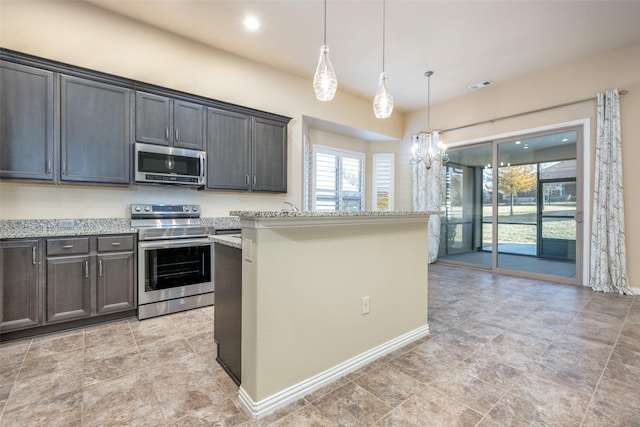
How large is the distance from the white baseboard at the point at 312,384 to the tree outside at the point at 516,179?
13.3 ft

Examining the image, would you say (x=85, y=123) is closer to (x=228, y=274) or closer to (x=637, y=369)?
(x=228, y=274)

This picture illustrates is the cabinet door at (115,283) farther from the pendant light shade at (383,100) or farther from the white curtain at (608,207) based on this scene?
the white curtain at (608,207)

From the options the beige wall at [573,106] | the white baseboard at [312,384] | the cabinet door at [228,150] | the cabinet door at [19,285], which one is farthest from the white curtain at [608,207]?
the cabinet door at [19,285]

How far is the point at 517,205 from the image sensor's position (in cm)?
513

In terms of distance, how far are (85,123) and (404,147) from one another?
5.68 m

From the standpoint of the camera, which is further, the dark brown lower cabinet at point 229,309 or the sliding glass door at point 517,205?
the sliding glass door at point 517,205

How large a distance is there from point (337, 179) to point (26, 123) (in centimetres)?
464

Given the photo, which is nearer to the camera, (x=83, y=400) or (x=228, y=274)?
(x=83, y=400)

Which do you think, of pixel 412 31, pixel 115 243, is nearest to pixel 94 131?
pixel 115 243

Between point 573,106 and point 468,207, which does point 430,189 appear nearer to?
point 468,207

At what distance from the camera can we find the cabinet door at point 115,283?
2.82 m

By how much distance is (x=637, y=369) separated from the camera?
2.06 metres

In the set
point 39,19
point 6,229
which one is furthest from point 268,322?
point 39,19

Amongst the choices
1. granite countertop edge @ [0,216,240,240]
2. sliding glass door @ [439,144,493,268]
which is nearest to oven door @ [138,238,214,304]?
granite countertop edge @ [0,216,240,240]
